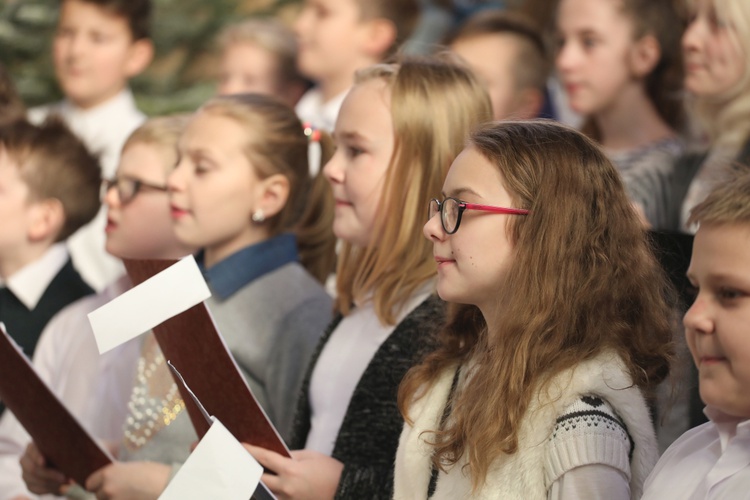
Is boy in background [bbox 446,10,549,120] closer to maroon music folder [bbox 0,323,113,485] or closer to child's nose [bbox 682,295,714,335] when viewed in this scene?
maroon music folder [bbox 0,323,113,485]

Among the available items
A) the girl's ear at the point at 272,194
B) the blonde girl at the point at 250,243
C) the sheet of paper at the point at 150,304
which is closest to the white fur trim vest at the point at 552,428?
the sheet of paper at the point at 150,304

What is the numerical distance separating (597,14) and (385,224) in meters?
1.44

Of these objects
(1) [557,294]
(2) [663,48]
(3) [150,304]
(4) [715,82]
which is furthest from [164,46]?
(1) [557,294]

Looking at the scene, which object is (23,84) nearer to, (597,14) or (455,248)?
(597,14)

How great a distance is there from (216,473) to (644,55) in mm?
2177

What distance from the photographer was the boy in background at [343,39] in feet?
13.0

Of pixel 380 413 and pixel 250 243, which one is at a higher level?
pixel 250 243

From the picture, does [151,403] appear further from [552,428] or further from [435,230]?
[552,428]

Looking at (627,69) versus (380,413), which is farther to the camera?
(627,69)

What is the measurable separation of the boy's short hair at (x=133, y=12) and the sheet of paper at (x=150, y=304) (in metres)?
2.74

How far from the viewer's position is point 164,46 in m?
5.49

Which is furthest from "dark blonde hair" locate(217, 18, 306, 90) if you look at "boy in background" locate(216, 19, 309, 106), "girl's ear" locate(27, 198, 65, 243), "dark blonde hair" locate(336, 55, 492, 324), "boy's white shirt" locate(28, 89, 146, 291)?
"dark blonde hair" locate(336, 55, 492, 324)

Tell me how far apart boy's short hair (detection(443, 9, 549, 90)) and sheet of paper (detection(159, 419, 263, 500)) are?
2299 mm

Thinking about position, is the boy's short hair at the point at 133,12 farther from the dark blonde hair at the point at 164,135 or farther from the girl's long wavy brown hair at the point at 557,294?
the girl's long wavy brown hair at the point at 557,294
